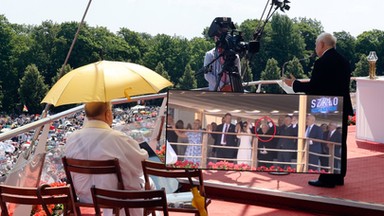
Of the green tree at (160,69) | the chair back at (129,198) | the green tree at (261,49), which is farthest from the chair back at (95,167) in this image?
the green tree at (261,49)

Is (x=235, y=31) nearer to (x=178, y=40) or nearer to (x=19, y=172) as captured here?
(x=19, y=172)

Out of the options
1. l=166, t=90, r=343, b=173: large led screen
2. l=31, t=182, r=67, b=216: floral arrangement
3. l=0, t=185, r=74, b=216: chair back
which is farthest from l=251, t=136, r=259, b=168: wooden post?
l=31, t=182, r=67, b=216: floral arrangement

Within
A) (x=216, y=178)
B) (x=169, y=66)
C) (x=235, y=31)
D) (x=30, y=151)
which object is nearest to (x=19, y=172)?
(x=30, y=151)

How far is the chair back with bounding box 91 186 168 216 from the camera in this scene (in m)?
3.01

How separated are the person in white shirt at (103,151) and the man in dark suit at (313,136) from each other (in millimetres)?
980

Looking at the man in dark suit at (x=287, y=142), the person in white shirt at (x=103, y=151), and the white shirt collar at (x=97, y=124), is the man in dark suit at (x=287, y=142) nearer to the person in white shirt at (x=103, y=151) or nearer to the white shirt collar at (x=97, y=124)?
the person in white shirt at (x=103, y=151)

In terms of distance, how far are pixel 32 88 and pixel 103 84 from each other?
68.3 meters

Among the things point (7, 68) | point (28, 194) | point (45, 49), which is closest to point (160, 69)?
point (45, 49)

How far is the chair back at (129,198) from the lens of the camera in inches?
119

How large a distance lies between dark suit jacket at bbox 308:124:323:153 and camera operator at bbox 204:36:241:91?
9.62ft

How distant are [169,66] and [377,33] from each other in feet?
87.0

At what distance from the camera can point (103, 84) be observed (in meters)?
3.92

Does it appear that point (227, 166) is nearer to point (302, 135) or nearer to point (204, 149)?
point (204, 149)

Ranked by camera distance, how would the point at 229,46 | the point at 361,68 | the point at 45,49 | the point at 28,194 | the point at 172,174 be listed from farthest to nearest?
1. the point at 45,49
2. the point at 361,68
3. the point at 229,46
4. the point at 172,174
5. the point at 28,194
